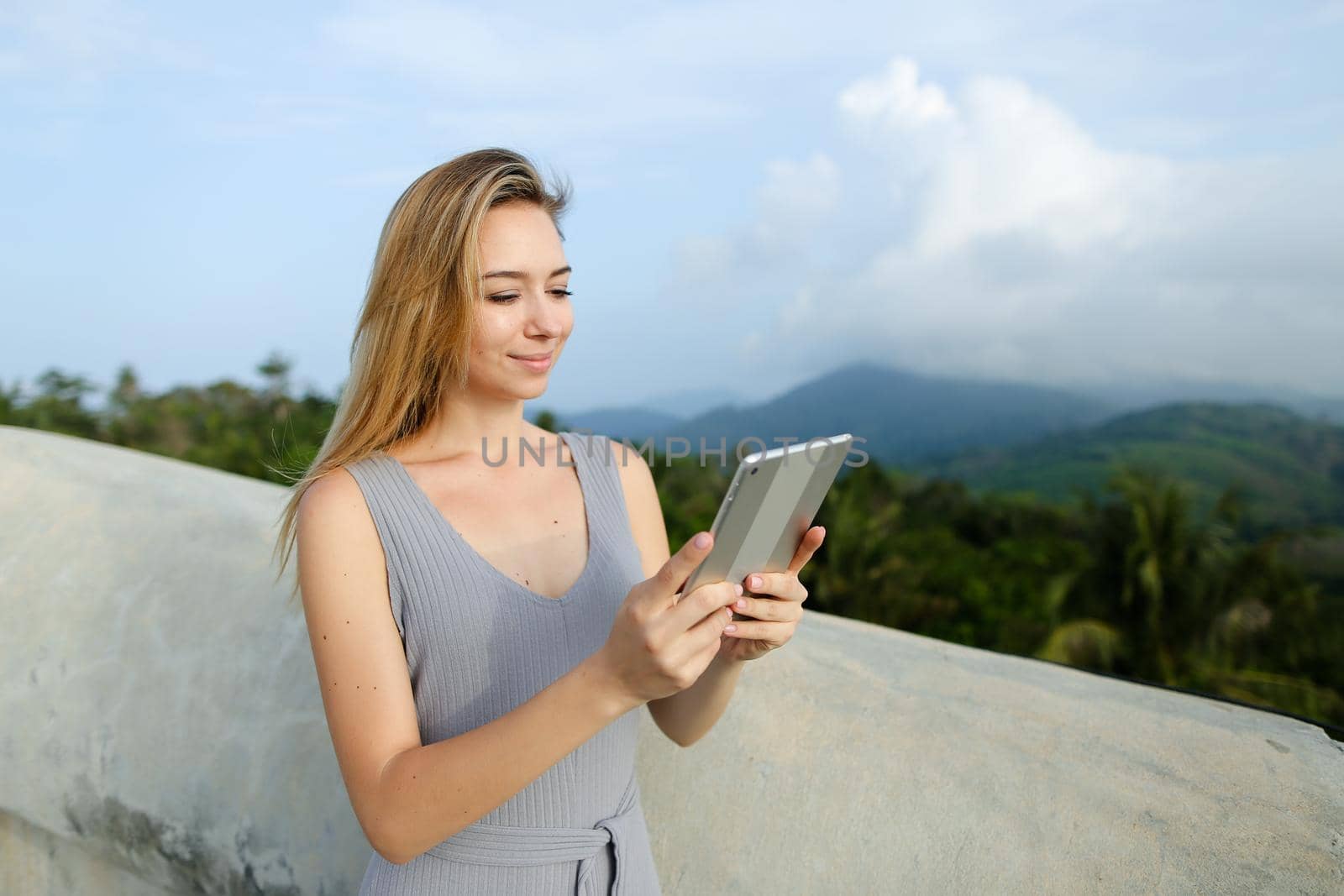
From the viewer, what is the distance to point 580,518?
6.36 ft

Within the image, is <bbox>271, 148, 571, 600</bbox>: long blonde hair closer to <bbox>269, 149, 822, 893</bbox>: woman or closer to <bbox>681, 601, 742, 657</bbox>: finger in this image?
<bbox>269, 149, 822, 893</bbox>: woman

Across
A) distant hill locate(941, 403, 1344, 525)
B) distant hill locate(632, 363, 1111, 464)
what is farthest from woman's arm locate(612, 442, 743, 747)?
distant hill locate(632, 363, 1111, 464)

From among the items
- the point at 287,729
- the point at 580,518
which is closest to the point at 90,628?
the point at 287,729

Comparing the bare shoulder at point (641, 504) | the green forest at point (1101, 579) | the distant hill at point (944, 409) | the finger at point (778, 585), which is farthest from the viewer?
the distant hill at point (944, 409)

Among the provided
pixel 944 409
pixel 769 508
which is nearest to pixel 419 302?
pixel 769 508

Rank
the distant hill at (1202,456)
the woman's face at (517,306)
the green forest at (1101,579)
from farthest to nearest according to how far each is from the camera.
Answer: the distant hill at (1202,456), the green forest at (1101,579), the woman's face at (517,306)

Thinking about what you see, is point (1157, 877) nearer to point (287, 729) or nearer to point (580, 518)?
point (580, 518)

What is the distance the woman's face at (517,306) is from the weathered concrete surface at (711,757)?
100 cm

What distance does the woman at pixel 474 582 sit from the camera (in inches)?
57.4

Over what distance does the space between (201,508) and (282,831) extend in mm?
1166

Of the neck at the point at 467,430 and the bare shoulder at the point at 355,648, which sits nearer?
the bare shoulder at the point at 355,648

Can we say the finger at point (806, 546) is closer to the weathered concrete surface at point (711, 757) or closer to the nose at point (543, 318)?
the nose at point (543, 318)

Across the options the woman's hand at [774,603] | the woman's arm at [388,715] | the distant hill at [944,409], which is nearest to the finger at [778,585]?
the woman's hand at [774,603]

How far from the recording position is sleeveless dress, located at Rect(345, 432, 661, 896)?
64.4 inches
